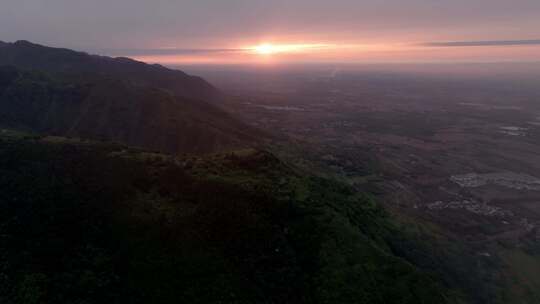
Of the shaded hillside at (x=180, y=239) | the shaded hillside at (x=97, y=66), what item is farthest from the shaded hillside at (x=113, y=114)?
the shaded hillside at (x=97, y=66)

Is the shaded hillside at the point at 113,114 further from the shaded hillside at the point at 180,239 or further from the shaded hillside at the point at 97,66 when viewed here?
the shaded hillside at the point at 97,66

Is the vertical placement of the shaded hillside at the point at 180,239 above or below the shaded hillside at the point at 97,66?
below

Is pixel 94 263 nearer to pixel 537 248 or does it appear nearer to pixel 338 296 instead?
pixel 338 296

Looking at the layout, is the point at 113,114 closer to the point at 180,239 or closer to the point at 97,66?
the point at 180,239

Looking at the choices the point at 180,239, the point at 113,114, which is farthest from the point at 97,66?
the point at 180,239

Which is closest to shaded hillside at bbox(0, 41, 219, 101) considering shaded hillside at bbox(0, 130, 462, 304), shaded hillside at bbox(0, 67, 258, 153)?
shaded hillside at bbox(0, 67, 258, 153)

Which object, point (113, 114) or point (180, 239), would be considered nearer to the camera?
point (180, 239)

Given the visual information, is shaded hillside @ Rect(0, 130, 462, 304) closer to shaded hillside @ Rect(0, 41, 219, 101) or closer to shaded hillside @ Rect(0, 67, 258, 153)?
shaded hillside @ Rect(0, 67, 258, 153)
